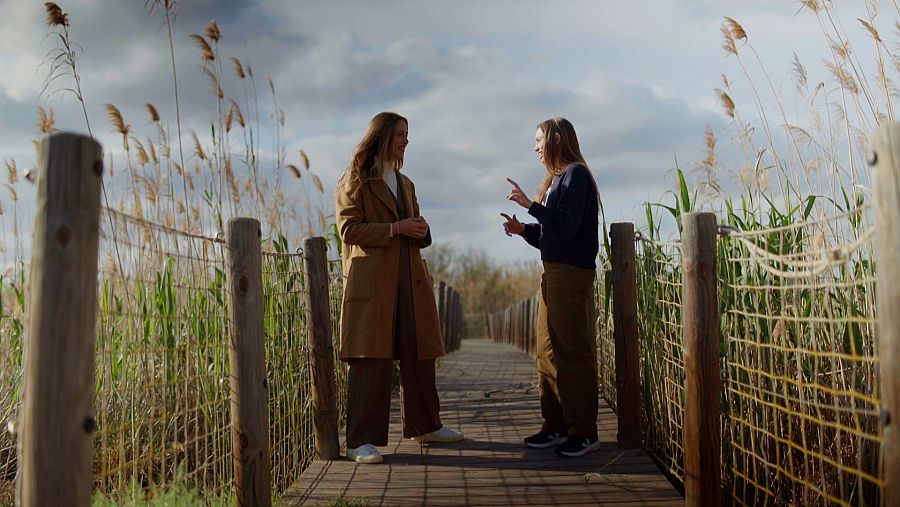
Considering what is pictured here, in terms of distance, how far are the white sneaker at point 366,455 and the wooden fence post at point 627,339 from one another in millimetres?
1163

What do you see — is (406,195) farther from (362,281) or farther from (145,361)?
(145,361)

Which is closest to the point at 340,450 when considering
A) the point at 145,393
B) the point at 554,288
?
the point at 145,393

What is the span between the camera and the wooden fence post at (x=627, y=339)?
3.78 meters

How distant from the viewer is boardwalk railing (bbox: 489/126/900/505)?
269 centimetres

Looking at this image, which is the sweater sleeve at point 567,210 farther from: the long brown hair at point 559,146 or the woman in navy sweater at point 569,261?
the long brown hair at point 559,146

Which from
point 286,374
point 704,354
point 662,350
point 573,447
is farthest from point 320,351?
point 704,354

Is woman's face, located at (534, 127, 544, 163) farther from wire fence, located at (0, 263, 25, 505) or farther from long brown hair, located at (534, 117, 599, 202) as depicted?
wire fence, located at (0, 263, 25, 505)

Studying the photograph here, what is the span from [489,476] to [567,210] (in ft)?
3.87

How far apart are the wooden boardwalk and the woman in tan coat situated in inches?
7.8

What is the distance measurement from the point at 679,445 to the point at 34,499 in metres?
2.56

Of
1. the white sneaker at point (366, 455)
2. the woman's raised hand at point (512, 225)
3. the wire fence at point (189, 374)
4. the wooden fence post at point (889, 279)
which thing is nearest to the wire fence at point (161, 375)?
the wire fence at point (189, 374)

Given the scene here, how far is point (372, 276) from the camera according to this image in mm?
3568

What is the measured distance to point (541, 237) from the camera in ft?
11.7

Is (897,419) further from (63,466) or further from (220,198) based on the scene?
(220,198)
